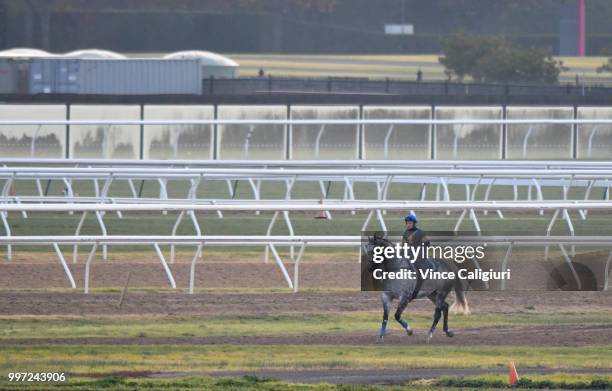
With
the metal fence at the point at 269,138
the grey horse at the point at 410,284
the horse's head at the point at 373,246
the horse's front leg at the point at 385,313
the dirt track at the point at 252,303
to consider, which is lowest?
the dirt track at the point at 252,303

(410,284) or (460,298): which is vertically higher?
(410,284)

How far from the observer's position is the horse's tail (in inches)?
433

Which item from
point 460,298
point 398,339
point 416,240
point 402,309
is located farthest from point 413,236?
point 460,298

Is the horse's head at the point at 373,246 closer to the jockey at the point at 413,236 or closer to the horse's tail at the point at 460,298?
the jockey at the point at 413,236

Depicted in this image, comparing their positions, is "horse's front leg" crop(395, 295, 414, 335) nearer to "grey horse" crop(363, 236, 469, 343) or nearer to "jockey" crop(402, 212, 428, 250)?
"grey horse" crop(363, 236, 469, 343)

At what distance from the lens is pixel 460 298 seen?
11461 mm

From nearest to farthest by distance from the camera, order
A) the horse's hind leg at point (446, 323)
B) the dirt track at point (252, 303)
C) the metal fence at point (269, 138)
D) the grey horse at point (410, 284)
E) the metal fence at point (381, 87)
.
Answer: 1. the grey horse at point (410, 284)
2. the horse's hind leg at point (446, 323)
3. the dirt track at point (252, 303)
4. the metal fence at point (269, 138)
5. the metal fence at point (381, 87)

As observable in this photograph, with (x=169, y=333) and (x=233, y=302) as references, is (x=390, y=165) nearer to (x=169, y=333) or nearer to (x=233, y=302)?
(x=233, y=302)

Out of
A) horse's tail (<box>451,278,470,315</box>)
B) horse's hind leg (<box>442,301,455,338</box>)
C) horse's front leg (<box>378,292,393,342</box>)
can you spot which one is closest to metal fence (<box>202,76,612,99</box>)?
horse's tail (<box>451,278,470,315</box>)

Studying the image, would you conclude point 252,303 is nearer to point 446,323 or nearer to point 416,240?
point 446,323

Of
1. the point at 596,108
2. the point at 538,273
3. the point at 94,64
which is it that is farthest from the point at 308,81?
the point at 538,273

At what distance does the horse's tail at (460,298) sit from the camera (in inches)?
433

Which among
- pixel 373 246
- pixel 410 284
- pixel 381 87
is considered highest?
pixel 381 87

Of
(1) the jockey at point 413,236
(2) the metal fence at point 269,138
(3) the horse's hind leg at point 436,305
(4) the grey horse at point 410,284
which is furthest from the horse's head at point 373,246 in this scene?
(2) the metal fence at point 269,138
